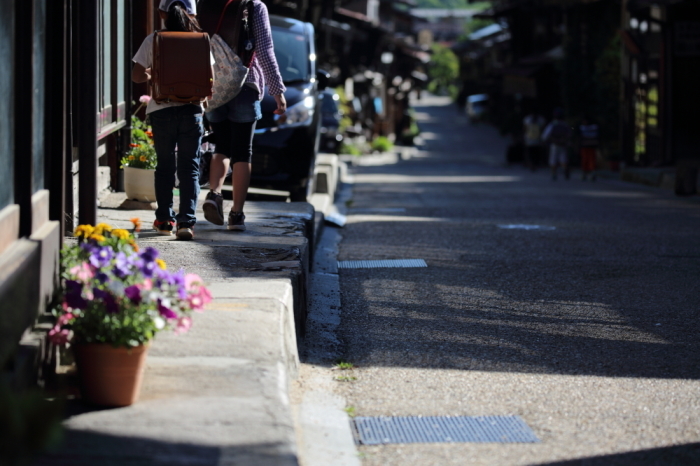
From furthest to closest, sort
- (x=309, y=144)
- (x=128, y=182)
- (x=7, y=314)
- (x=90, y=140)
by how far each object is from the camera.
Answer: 1. (x=309, y=144)
2. (x=128, y=182)
3. (x=90, y=140)
4. (x=7, y=314)

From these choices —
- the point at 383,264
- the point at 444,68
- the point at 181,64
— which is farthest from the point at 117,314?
the point at 444,68

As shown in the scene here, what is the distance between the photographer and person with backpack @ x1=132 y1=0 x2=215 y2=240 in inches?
233

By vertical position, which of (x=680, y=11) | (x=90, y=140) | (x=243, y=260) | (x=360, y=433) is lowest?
(x=360, y=433)

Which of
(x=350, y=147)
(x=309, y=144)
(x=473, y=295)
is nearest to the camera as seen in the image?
(x=473, y=295)

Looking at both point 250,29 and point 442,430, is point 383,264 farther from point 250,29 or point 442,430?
point 442,430

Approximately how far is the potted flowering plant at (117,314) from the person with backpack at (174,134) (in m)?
2.37

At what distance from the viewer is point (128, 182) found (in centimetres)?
786

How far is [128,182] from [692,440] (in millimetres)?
5200

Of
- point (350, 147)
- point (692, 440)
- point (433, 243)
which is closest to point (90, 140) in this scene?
point (692, 440)

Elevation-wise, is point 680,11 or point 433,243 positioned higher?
point 680,11

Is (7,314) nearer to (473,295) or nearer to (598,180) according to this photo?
(473,295)

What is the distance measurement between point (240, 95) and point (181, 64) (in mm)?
785

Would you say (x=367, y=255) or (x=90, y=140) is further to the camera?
(x=367, y=255)

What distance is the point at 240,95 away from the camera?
255 inches
